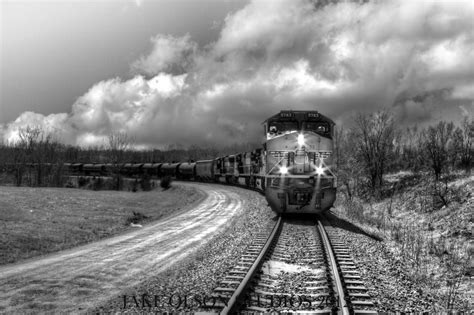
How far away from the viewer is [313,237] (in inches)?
482

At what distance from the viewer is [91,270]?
29.6ft

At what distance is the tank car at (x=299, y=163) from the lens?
15.2m

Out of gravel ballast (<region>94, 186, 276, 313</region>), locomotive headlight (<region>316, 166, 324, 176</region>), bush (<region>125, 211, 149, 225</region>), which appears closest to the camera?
gravel ballast (<region>94, 186, 276, 313</region>)

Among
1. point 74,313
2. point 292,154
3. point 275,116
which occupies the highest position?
point 275,116

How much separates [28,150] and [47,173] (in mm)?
7866

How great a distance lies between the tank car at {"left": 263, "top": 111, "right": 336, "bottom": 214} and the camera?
15.2m

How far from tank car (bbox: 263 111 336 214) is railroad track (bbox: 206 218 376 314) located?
408cm

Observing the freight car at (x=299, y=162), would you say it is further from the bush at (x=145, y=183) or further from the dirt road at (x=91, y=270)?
the bush at (x=145, y=183)

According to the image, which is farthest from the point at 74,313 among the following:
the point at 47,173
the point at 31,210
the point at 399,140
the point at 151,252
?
the point at 47,173

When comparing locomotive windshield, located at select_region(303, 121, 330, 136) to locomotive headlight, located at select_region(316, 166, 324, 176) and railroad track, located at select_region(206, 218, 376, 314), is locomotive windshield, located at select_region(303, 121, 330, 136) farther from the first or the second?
railroad track, located at select_region(206, 218, 376, 314)

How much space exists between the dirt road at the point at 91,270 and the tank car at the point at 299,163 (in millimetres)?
3147

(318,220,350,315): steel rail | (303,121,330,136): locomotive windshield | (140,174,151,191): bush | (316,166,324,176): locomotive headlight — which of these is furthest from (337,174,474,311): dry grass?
(140,174,151,191): bush

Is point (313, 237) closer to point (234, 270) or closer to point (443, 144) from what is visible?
point (234, 270)

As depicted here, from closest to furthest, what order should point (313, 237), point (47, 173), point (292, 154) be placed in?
point (313, 237) < point (292, 154) < point (47, 173)
